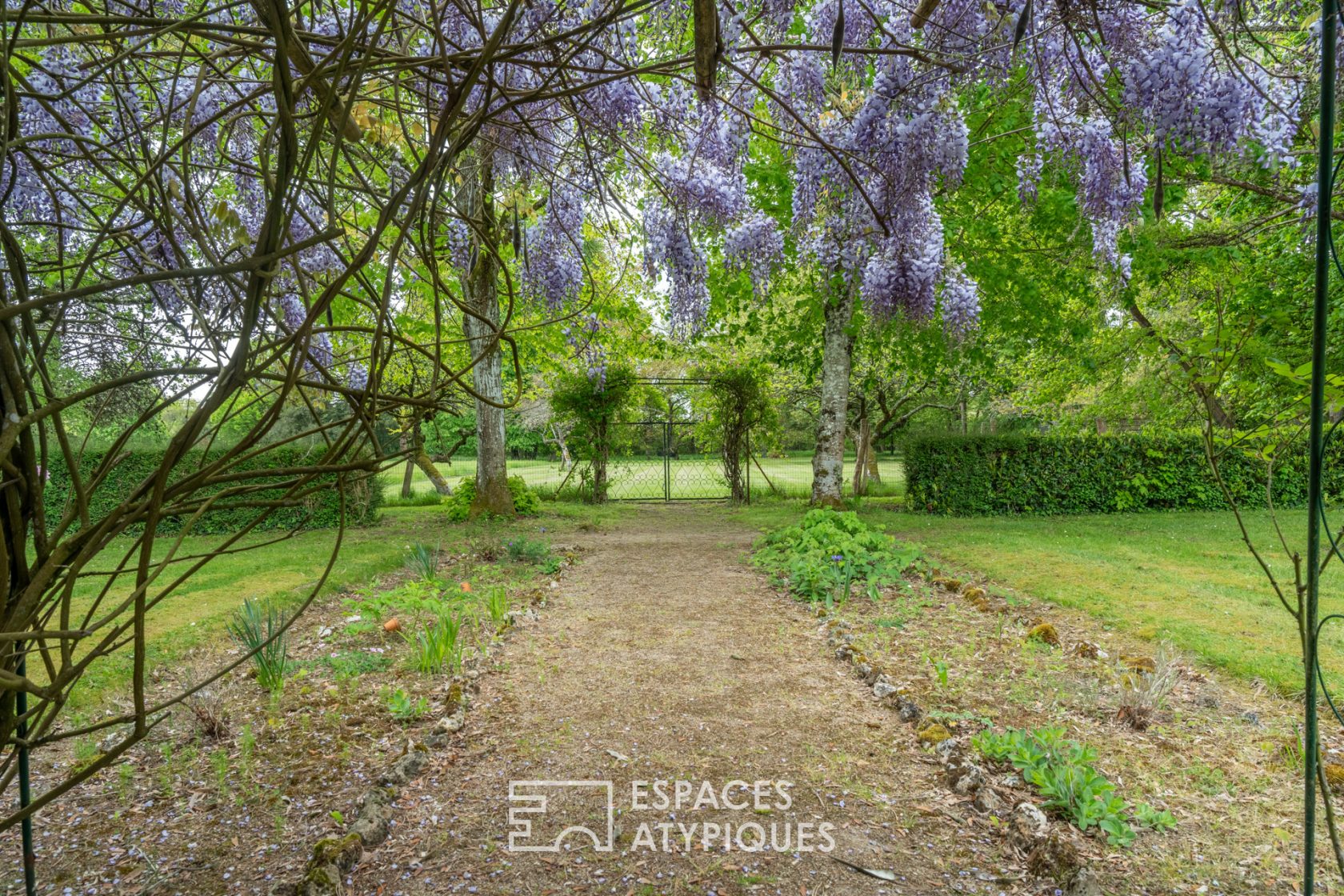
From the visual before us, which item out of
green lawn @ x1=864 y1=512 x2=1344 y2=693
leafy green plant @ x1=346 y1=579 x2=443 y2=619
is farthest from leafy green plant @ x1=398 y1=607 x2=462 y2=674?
green lawn @ x1=864 y1=512 x2=1344 y2=693

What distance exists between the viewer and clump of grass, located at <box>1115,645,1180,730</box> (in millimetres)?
2668

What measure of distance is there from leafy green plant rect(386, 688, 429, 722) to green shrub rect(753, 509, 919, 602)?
261 centimetres

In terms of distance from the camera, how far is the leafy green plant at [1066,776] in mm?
1961

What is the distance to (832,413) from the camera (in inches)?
341

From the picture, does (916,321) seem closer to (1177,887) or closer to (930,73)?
(930,73)

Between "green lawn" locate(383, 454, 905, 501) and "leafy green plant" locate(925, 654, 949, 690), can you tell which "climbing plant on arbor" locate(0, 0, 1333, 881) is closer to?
"leafy green plant" locate(925, 654, 949, 690)

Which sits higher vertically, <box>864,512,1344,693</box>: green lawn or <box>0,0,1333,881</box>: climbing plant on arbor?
<box>0,0,1333,881</box>: climbing plant on arbor

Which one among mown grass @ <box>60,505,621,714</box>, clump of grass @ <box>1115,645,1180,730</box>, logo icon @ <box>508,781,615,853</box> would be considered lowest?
logo icon @ <box>508,781,615,853</box>

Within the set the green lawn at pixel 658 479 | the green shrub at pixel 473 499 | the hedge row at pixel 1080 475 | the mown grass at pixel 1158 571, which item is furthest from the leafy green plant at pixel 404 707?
the hedge row at pixel 1080 475

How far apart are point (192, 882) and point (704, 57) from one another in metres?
2.18

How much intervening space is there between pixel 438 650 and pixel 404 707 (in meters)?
0.49

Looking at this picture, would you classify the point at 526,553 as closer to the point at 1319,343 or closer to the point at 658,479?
the point at 1319,343

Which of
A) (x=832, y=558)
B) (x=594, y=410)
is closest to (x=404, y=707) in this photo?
(x=832, y=558)

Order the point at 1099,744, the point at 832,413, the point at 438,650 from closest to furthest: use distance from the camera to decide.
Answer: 1. the point at 1099,744
2. the point at 438,650
3. the point at 832,413
